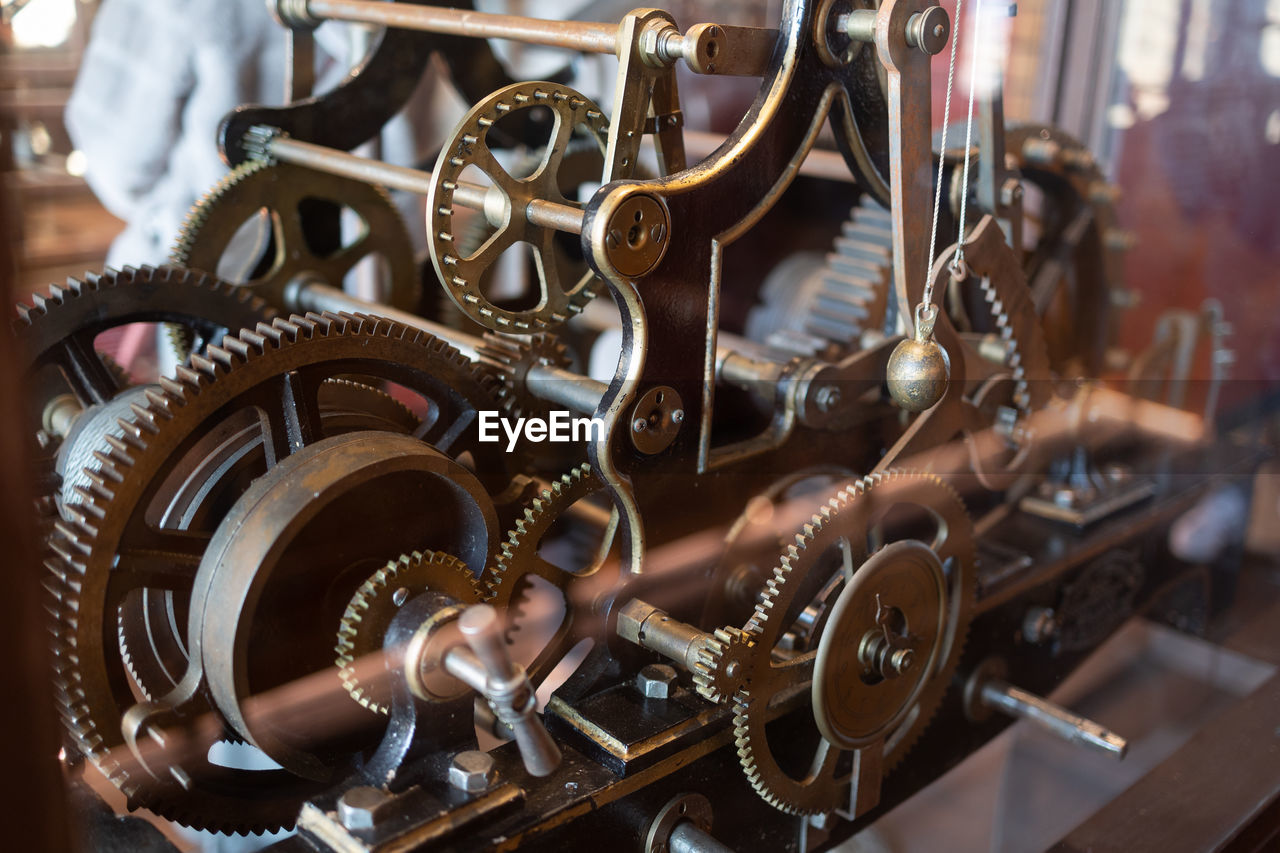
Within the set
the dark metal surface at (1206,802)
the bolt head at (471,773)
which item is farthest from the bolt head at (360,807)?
the dark metal surface at (1206,802)

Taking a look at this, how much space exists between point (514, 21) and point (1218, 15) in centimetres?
202

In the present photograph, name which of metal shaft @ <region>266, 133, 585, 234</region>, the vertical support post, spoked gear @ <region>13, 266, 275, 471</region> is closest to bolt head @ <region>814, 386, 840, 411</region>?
the vertical support post

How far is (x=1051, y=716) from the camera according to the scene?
150 cm

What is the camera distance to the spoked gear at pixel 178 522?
942 millimetres

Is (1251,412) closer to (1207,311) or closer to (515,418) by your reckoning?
(1207,311)

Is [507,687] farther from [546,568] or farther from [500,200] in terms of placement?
[500,200]

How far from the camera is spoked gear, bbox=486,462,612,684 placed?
1111mm

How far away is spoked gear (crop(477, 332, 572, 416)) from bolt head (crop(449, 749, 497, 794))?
0.39 meters

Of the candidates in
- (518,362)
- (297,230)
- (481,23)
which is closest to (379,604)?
(518,362)

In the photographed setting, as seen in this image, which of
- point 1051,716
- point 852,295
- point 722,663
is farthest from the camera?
point 852,295

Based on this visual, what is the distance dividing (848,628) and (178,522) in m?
0.67

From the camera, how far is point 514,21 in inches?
47.4

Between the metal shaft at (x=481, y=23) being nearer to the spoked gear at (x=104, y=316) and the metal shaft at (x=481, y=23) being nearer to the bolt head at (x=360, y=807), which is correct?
the spoked gear at (x=104, y=316)
